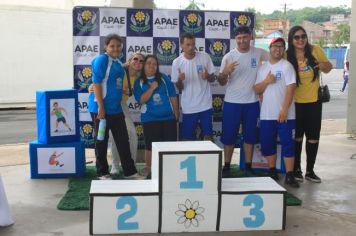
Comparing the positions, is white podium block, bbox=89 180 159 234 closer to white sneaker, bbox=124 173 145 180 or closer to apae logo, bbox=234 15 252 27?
white sneaker, bbox=124 173 145 180

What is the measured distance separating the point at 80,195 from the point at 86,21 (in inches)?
88.6

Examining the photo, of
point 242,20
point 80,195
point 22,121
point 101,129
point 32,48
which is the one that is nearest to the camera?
point 80,195

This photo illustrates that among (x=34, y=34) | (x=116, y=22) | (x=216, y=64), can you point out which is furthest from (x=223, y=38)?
(x=34, y=34)

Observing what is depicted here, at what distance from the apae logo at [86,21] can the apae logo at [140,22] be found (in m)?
0.45

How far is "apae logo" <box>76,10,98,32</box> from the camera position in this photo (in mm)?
6254

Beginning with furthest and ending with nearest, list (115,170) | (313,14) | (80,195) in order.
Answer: (313,14), (115,170), (80,195)

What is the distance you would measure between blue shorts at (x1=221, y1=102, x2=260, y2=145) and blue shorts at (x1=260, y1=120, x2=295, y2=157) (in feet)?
0.77

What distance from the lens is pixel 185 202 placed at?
399cm

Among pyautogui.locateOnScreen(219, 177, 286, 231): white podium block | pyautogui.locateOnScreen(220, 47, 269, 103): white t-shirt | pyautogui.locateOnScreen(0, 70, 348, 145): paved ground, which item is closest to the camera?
pyautogui.locateOnScreen(219, 177, 286, 231): white podium block

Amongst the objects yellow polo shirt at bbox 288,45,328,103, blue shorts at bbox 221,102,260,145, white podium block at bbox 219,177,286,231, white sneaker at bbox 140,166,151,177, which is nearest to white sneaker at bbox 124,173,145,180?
white sneaker at bbox 140,166,151,177

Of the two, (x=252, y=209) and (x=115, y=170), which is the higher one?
Result: (x=252, y=209)

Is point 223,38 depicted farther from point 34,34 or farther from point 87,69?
point 34,34

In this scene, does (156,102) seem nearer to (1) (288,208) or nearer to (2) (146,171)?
(2) (146,171)

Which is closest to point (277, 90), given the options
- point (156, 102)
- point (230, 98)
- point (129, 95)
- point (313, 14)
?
point (230, 98)
